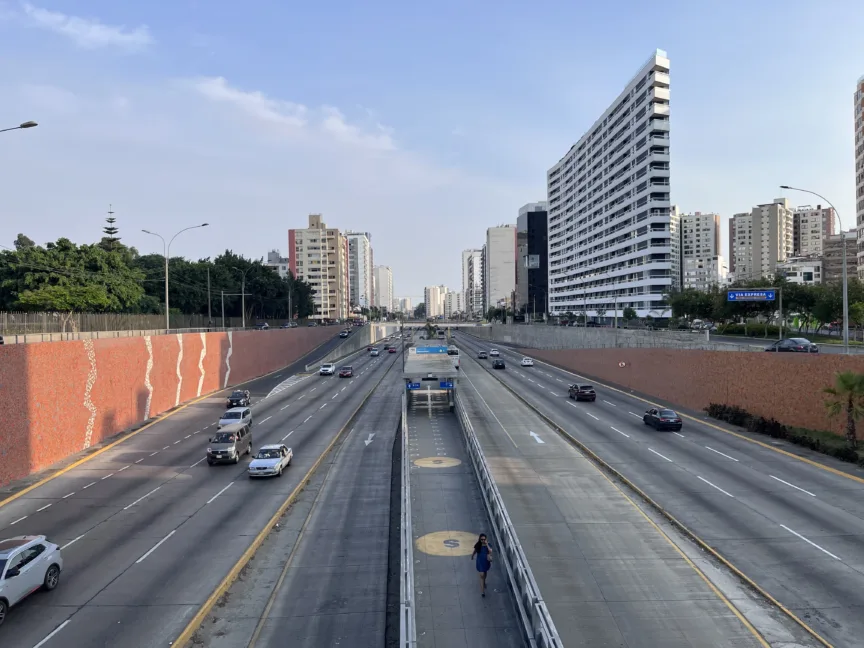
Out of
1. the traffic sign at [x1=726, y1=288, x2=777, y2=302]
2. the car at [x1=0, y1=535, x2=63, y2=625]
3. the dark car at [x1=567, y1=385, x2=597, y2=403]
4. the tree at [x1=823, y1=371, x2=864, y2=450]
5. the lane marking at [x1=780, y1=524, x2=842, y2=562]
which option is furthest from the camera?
the traffic sign at [x1=726, y1=288, x2=777, y2=302]

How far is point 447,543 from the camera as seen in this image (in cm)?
1959

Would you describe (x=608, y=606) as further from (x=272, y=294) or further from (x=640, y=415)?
(x=272, y=294)

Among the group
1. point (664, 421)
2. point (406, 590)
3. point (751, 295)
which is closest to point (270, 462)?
point (406, 590)

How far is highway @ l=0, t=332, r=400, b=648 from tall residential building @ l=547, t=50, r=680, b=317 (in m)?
73.2

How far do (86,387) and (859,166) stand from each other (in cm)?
10261

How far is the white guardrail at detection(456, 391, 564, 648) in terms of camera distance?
1178 cm

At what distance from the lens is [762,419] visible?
3844cm

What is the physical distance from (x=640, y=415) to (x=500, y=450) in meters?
17.3

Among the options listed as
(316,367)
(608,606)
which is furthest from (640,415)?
(316,367)

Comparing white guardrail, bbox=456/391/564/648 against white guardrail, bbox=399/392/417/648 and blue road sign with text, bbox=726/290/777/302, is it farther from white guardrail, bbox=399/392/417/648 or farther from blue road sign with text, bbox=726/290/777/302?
blue road sign with text, bbox=726/290/777/302

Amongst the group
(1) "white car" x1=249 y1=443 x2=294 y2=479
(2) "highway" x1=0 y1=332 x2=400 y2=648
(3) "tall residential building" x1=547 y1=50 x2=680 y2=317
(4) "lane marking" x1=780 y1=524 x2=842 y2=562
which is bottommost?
(2) "highway" x1=0 y1=332 x2=400 y2=648

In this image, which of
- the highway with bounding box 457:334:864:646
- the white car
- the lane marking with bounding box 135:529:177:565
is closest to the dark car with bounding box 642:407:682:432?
the highway with bounding box 457:334:864:646

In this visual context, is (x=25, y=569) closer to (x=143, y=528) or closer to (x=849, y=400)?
(x=143, y=528)

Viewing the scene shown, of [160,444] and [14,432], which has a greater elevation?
[14,432]
